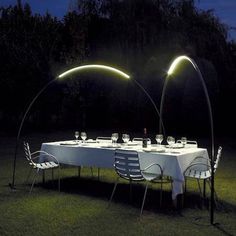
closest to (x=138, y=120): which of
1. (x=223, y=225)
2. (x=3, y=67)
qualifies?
(x=3, y=67)

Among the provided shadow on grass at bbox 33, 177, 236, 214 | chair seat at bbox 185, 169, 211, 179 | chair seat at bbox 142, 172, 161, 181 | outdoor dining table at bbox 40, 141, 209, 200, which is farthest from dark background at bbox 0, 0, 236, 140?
chair seat at bbox 142, 172, 161, 181

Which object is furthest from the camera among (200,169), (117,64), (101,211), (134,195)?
(117,64)

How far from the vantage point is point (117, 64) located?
59.9 ft

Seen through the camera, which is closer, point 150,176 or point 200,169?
point 150,176

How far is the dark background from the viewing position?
17.8 metres

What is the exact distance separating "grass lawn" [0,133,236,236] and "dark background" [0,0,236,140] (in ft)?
32.2

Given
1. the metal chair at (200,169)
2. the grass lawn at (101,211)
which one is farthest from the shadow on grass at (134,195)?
the metal chair at (200,169)

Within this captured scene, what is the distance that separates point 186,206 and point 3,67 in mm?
15949

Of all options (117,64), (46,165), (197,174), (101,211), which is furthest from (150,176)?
(117,64)

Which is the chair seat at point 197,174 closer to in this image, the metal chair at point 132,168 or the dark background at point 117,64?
the metal chair at point 132,168

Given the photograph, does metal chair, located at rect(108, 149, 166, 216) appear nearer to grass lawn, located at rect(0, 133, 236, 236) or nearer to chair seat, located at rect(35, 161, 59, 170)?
grass lawn, located at rect(0, 133, 236, 236)

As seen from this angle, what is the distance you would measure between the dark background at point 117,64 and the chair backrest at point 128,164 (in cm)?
1158

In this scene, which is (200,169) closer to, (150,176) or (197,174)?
(197,174)

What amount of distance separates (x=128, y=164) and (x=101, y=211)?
0.77m
